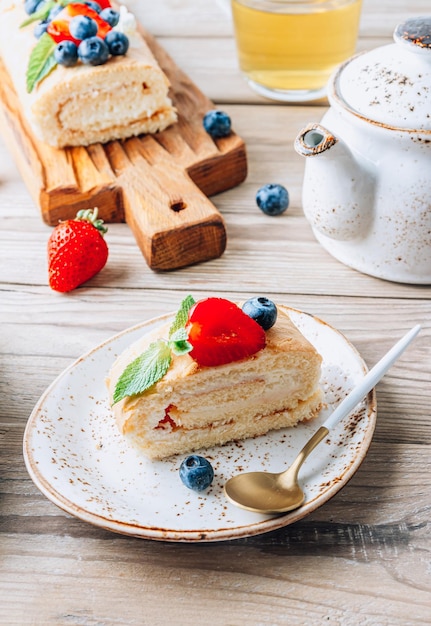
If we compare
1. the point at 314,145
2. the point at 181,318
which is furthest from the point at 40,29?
the point at 181,318

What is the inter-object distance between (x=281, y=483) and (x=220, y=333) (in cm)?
24

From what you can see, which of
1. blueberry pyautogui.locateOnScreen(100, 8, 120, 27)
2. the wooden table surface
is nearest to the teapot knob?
the wooden table surface

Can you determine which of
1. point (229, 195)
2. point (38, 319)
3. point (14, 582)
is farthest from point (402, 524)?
point (229, 195)

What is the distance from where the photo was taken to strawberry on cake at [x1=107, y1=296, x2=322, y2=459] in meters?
1.21

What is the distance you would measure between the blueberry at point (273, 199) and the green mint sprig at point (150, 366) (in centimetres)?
70

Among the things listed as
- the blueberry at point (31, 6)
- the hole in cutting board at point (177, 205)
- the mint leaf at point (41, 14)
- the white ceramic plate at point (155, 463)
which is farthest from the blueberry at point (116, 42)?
the white ceramic plate at point (155, 463)

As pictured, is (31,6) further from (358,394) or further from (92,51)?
(358,394)

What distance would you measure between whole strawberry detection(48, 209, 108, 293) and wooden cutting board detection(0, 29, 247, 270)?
0.11 metres

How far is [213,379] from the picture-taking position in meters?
1.23

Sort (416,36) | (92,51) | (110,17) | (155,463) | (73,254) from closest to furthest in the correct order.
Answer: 1. (155,463)
2. (416,36)
3. (73,254)
4. (92,51)
5. (110,17)

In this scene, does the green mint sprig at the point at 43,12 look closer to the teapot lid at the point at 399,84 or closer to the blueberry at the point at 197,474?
→ the teapot lid at the point at 399,84

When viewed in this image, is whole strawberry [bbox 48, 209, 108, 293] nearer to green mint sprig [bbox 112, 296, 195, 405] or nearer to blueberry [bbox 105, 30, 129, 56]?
green mint sprig [bbox 112, 296, 195, 405]

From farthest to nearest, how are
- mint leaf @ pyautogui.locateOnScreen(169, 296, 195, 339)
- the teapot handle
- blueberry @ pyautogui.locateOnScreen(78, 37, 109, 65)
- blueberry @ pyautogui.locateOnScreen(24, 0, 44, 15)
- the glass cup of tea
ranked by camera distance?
blueberry @ pyautogui.locateOnScreen(24, 0, 44, 15) < the glass cup of tea < blueberry @ pyautogui.locateOnScreen(78, 37, 109, 65) < the teapot handle < mint leaf @ pyautogui.locateOnScreen(169, 296, 195, 339)

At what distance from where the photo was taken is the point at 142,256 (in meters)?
1.79
